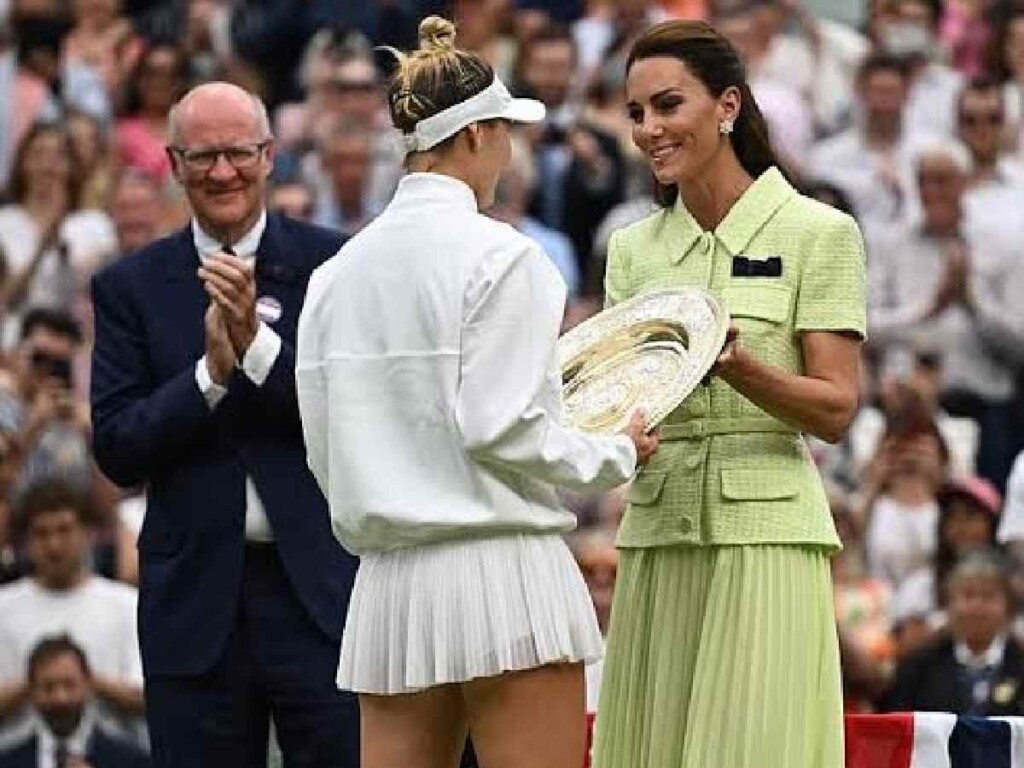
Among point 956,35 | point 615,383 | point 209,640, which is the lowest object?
point 209,640

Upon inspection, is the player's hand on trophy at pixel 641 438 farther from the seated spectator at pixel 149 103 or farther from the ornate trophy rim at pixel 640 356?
the seated spectator at pixel 149 103

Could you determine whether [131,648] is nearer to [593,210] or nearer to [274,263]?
[274,263]

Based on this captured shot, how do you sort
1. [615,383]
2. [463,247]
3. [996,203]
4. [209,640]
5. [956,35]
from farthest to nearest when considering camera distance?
[956,35] → [996,203] → [209,640] → [615,383] → [463,247]

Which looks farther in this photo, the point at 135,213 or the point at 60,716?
the point at 135,213

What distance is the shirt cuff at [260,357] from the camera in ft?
24.8

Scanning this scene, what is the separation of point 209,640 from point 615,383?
122cm

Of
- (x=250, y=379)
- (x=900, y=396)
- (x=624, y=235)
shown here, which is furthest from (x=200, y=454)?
(x=900, y=396)

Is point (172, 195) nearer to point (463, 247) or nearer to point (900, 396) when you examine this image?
point (900, 396)

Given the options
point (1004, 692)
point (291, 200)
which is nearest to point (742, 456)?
point (1004, 692)

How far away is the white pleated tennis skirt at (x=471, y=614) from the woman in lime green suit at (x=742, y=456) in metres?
0.48

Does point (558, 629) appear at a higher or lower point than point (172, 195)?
lower

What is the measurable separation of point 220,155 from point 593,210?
7.22 meters

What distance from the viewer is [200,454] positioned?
7777mm

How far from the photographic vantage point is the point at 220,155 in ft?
Result: 25.4
